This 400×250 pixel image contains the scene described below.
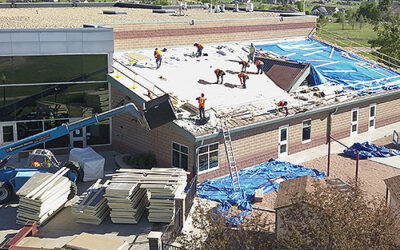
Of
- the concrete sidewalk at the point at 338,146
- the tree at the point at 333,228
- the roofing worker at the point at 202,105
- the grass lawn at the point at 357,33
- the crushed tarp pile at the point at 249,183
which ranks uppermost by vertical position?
the grass lawn at the point at 357,33

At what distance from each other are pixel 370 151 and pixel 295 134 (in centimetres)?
450

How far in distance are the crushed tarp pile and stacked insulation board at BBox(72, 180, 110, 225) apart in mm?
4711

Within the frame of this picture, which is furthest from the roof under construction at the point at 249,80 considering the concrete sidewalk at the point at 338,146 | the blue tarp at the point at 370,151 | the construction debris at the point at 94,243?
the construction debris at the point at 94,243

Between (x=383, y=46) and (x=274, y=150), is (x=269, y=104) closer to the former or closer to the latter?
(x=274, y=150)

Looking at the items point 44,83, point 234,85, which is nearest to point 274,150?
point 234,85

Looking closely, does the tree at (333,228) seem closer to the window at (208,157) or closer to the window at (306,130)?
the window at (208,157)

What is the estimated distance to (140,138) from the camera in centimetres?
2888

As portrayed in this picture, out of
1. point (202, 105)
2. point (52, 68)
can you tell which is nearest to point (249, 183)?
point (202, 105)

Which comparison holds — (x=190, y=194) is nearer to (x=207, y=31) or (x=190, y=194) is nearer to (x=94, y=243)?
(x=94, y=243)

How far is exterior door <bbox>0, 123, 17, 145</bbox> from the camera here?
28.8 m

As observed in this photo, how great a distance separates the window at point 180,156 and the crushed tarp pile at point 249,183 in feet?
4.37

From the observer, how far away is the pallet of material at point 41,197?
72.3ft

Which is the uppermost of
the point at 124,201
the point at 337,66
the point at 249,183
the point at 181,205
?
the point at 337,66

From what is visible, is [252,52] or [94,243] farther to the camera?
[252,52]
